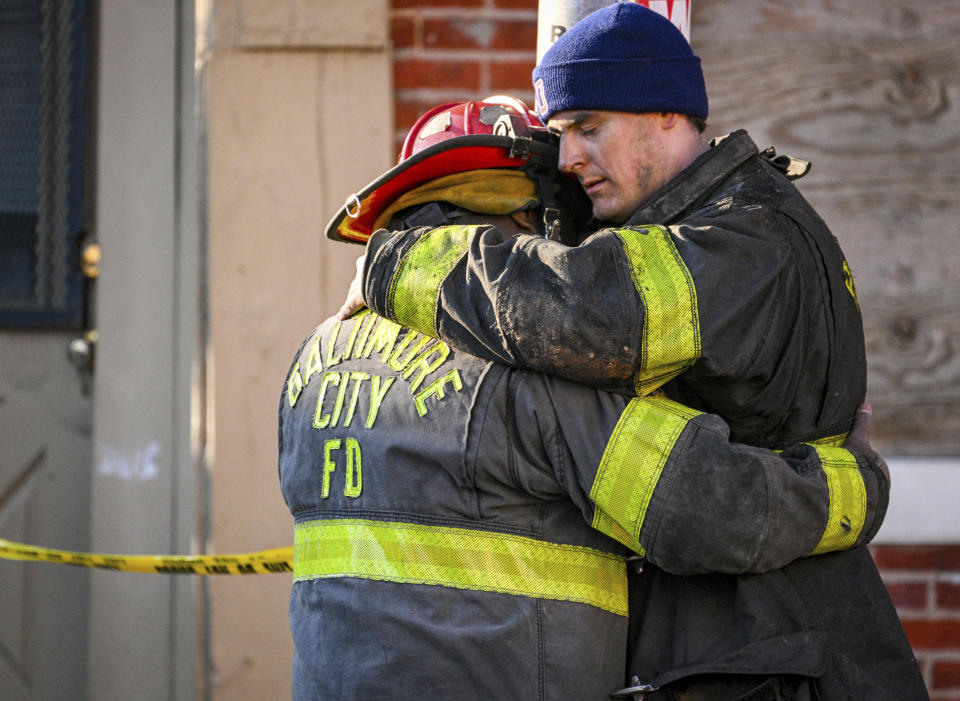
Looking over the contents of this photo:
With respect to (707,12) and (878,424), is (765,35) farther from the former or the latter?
(878,424)

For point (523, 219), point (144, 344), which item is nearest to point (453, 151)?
point (523, 219)

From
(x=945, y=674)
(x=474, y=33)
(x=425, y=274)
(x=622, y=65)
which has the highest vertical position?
(x=474, y=33)

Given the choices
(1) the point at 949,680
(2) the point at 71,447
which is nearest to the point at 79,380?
(2) the point at 71,447

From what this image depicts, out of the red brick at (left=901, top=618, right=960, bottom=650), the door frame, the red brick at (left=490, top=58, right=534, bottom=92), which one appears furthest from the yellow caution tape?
the red brick at (left=901, top=618, right=960, bottom=650)

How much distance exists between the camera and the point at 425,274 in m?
1.89

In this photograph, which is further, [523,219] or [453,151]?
[523,219]

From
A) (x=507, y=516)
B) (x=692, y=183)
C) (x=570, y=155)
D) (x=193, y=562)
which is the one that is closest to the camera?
(x=507, y=516)

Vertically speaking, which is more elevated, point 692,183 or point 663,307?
point 692,183

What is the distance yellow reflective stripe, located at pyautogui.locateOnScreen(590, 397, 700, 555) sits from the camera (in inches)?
69.3

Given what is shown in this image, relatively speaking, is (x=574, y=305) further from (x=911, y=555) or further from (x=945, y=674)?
(x=945, y=674)

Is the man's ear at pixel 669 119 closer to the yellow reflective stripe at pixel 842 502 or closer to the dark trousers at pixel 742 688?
the yellow reflective stripe at pixel 842 502

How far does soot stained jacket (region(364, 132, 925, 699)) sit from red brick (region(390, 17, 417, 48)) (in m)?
1.39

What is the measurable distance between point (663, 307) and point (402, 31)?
174cm

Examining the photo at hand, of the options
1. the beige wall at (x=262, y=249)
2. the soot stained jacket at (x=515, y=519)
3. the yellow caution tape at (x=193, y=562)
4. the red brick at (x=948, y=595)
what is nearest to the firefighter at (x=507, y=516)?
the soot stained jacket at (x=515, y=519)
